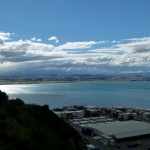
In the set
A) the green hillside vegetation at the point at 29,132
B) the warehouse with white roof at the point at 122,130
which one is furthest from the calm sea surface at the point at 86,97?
the green hillside vegetation at the point at 29,132

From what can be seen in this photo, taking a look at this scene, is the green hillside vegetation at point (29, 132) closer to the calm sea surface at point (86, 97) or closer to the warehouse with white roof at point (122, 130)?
the warehouse with white roof at point (122, 130)

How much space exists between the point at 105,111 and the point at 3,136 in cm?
4380

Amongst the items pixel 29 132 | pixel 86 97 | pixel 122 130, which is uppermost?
pixel 29 132

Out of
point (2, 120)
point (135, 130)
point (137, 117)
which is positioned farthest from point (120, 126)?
point (2, 120)

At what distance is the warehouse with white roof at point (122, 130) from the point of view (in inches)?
1198

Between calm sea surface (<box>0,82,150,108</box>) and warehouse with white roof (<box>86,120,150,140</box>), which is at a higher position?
warehouse with white roof (<box>86,120,150,140</box>)

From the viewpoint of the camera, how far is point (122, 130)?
3212 centimetres

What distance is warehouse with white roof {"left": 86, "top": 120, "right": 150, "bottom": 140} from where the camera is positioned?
99.8 feet

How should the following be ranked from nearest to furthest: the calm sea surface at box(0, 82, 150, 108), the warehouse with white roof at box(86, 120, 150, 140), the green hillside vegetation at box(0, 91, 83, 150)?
the green hillside vegetation at box(0, 91, 83, 150)
the warehouse with white roof at box(86, 120, 150, 140)
the calm sea surface at box(0, 82, 150, 108)

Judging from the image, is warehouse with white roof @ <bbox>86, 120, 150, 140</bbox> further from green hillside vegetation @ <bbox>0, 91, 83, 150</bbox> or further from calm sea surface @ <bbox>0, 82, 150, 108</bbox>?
calm sea surface @ <bbox>0, 82, 150, 108</bbox>

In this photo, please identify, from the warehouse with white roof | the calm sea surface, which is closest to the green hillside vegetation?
the warehouse with white roof

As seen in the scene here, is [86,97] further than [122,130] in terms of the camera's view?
Yes

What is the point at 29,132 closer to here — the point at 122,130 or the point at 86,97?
the point at 122,130

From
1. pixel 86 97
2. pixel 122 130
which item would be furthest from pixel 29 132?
pixel 86 97
